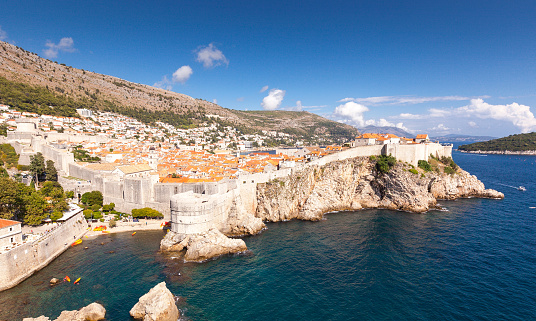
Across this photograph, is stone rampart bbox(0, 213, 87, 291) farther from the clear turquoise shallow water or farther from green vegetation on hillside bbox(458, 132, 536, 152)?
green vegetation on hillside bbox(458, 132, 536, 152)

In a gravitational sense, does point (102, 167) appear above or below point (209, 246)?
above

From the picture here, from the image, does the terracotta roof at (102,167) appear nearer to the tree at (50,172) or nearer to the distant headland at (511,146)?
the tree at (50,172)

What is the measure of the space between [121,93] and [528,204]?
123735 mm

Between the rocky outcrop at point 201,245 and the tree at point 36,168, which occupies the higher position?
the tree at point 36,168

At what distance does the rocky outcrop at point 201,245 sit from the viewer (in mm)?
19797

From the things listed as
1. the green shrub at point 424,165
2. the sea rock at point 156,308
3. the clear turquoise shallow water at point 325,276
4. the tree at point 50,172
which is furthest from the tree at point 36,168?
the green shrub at point 424,165

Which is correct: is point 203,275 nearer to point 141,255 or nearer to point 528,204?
point 141,255

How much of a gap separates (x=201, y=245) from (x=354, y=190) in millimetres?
22346

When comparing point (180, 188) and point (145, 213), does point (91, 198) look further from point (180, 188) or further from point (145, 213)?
point (180, 188)

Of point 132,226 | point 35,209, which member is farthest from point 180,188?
point 35,209

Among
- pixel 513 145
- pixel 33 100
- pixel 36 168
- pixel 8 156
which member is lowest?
pixel 36 168

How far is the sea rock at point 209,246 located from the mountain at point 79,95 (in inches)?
2171

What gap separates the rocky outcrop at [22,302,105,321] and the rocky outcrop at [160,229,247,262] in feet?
22.5

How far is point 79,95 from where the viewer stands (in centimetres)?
8200
